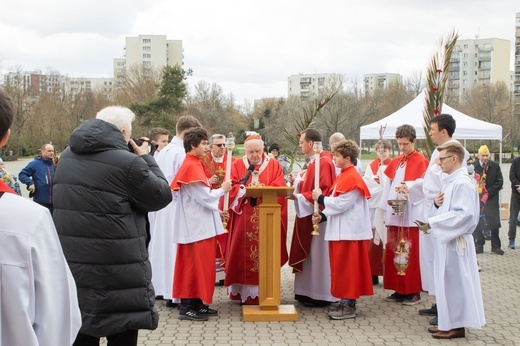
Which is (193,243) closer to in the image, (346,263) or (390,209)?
(346,263)

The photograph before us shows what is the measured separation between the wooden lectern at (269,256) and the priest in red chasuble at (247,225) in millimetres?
449

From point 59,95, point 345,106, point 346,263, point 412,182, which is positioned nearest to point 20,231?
point 346,263

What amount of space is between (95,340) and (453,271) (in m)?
3.58

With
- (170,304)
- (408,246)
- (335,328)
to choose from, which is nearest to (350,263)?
(335,328)

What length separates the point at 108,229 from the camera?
4004 millimetres

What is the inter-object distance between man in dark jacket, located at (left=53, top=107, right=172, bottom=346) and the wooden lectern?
297cm

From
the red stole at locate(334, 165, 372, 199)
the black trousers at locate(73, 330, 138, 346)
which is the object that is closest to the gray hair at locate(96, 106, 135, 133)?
the black trousers at locate(73, 330, 138, 346)

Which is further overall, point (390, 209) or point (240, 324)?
point (390, 209)

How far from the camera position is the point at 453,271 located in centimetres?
617

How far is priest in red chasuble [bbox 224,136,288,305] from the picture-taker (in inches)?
296

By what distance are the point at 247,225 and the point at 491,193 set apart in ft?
22.4

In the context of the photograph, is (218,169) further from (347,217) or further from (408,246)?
(408,246)

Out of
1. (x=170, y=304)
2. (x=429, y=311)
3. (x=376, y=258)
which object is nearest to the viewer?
(x=429, y=311)

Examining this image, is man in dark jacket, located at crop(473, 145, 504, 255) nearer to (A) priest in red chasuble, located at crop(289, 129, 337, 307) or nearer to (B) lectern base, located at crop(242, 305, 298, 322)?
(A) priest in red chasuble, located at crop(289, 129, 337, 307)
